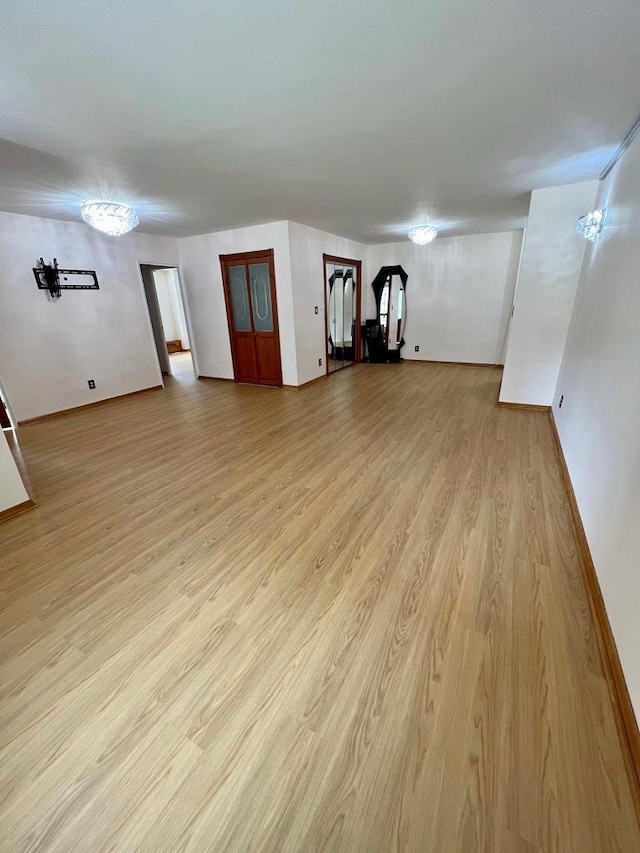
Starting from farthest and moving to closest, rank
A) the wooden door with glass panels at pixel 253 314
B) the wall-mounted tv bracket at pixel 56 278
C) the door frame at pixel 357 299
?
the door frame at pixel 357 299 < the wooden door with glass panels at pixel 253 314 < the wall-mounted tv bracket at pixel 56 278

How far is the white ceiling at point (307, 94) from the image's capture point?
136cm

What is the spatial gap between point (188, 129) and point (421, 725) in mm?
3376

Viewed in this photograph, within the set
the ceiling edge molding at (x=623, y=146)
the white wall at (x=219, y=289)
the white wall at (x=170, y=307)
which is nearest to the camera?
the ceiling edge molding at (x=623, y=146)

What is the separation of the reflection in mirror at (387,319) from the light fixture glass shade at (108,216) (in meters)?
4.96

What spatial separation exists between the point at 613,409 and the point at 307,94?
246 centimetres

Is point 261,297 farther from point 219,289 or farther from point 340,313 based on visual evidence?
point 340,313

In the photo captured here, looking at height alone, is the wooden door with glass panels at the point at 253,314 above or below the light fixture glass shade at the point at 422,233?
below

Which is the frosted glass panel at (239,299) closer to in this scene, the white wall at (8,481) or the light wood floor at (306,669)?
the light wood floor at (306,669)

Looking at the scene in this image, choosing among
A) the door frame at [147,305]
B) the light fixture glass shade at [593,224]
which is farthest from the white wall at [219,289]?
the light fixture glass shade at [593,224]

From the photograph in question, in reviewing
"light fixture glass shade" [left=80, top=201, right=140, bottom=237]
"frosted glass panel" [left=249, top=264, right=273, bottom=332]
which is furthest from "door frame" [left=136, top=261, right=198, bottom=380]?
"light fixture glass shade" [left=80, top=201, right=140, bottom=237]

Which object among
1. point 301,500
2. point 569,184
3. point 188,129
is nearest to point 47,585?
point 301,500

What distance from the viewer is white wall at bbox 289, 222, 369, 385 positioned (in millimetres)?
5019

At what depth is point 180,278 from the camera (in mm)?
5992

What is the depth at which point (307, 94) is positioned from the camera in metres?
1.83
